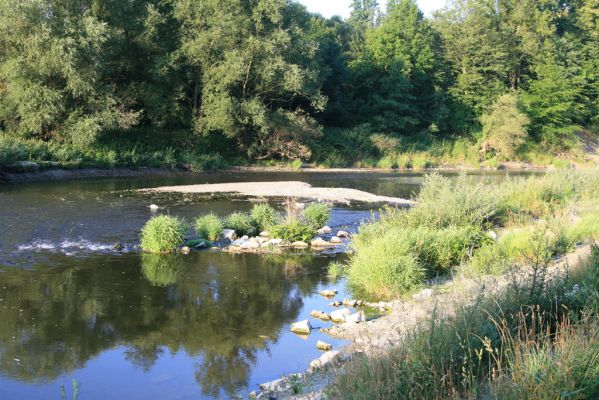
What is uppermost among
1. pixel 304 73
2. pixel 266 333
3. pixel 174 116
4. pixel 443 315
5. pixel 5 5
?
pixel 5 5

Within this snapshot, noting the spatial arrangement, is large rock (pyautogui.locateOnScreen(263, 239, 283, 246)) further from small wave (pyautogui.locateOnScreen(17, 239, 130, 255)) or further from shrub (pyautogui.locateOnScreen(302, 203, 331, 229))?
small wave (pyautogui.locateOnScreen(17, 239, 130, 255))

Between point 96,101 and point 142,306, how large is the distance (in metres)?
28.0

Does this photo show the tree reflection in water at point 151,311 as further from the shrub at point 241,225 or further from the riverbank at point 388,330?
the shrub at point 241,225

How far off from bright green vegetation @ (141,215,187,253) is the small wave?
60 centimetres

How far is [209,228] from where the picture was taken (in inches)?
654

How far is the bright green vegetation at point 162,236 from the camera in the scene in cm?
1522

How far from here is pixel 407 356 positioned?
537 centimetres

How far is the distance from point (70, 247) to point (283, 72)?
90.8 feet

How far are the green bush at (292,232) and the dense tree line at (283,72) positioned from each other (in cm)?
2112

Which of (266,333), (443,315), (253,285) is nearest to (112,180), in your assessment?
(253,285)

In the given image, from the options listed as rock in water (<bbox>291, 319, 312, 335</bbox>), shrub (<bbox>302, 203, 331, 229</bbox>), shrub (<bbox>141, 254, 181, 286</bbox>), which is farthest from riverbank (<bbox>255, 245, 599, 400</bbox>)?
shrub (<bbox>302, 203, 331, 229</bbox>)

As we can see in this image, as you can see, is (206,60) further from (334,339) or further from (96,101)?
(334,339)

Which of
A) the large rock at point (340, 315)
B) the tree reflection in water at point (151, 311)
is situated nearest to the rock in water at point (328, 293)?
the tree reflection in water at point (151, 311)

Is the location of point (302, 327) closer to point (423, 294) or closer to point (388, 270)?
point (423, 294)
